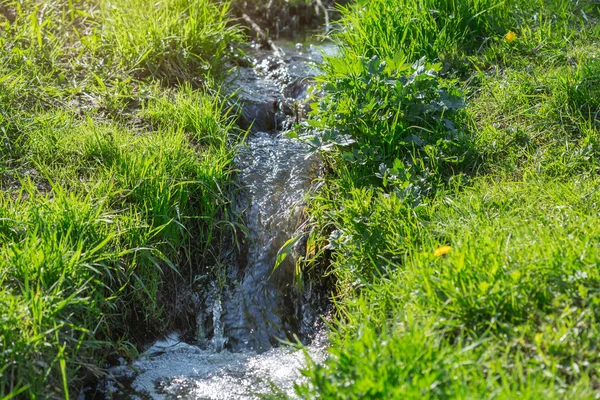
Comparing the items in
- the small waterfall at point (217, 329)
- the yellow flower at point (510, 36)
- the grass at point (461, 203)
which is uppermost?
the yellow flower at point (510, 36)

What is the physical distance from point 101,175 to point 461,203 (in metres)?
1.99

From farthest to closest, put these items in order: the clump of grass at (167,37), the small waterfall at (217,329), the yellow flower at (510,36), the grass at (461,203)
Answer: the clump of grass at (167,37)
the yellow flower at (510,36)
the small waterfall at (217,329)
the grass at (461,203)

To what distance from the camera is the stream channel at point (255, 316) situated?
329 cm

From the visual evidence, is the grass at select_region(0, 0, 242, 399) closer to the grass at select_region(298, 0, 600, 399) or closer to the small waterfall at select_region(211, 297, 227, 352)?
the small waterfall at select_region(211, 297, 227, 352)

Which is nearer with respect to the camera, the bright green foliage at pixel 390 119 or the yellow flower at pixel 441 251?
the yellow flower at pixel 441 251

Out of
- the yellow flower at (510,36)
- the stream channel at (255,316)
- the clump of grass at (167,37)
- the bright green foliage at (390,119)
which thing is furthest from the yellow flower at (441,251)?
the clump of grass at (167,37)

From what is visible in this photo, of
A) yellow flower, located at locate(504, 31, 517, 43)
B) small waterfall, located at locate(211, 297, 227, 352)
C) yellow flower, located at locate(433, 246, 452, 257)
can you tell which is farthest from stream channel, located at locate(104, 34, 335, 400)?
yellow flower, located at locate(504, 31, 517, 43)

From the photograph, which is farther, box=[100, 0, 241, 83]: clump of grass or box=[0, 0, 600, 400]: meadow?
box=[100, 0, 241, 83]: clump of grass

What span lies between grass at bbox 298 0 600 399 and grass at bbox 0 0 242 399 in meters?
0.78

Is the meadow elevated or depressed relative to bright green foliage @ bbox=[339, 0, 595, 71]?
depressed

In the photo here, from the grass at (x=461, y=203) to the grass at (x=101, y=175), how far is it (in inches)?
30.9

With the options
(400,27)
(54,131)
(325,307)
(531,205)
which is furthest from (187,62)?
(531,205)

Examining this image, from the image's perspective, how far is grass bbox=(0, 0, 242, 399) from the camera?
2945mm

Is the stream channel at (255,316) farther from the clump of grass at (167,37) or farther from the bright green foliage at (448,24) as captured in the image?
the bright green foliage at (448,24)
